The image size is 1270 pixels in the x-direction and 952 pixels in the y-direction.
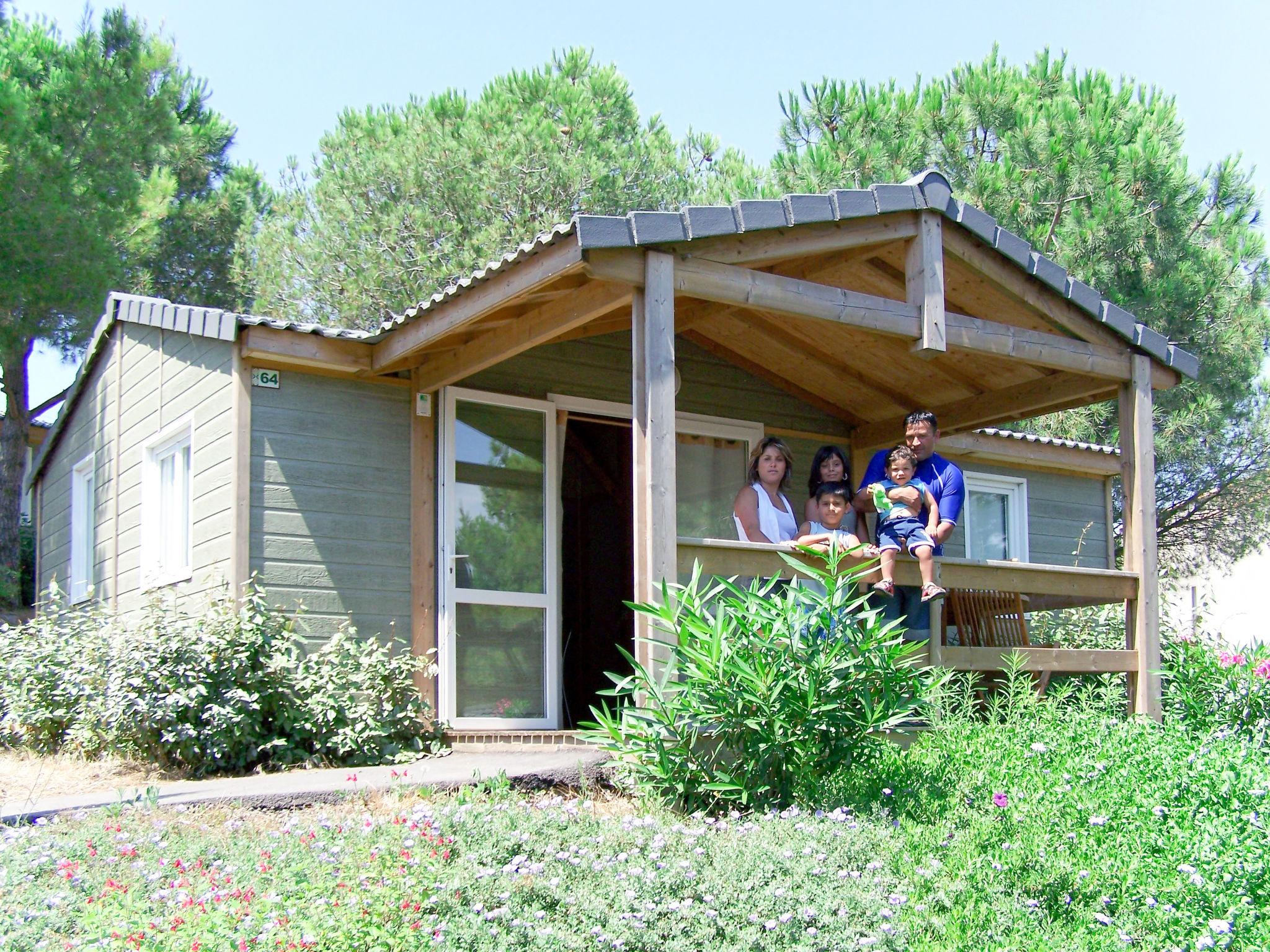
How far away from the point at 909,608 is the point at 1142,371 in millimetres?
2396

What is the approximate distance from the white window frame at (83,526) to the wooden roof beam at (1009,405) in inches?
254

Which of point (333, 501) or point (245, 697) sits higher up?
point (333, 501)

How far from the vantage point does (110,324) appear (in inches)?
420

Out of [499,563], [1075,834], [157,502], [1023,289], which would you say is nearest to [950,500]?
[1023,289]

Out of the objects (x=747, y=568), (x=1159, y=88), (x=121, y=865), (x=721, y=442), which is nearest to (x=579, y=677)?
(x=721, y=442)

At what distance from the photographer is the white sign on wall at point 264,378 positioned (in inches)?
319

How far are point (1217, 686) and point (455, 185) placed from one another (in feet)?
49.9

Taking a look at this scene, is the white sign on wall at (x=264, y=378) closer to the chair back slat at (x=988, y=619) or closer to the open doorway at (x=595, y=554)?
→ the open doorway at (x=595, y=554)

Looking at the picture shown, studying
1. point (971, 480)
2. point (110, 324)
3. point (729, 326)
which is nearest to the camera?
point (729, 326)

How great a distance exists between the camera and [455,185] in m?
20.4

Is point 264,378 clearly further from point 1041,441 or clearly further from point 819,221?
point 1041,441

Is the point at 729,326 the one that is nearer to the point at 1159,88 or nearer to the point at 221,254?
the point at 1159,88

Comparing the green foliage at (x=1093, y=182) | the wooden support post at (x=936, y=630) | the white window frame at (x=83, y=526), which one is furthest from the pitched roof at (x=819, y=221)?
the green foliage at (x=1093, y=182)

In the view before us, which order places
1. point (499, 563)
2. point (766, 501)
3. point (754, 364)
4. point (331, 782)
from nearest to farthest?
point (331, 782) → point (766, 501) → point (499, 563) → point (754, 364)
